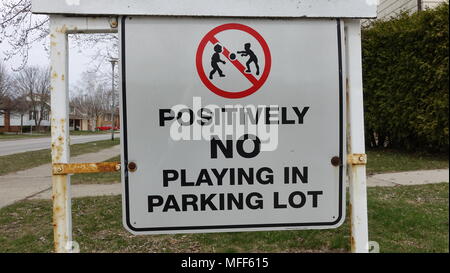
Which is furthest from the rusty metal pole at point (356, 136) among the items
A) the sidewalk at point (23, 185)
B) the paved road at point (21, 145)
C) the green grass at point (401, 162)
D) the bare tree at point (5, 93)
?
the bare tree at point (5, 93)

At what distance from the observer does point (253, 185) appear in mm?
1634

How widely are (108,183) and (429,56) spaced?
25.5 feet

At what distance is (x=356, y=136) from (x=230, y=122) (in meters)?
0.62

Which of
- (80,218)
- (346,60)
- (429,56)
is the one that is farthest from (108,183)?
(429,56)

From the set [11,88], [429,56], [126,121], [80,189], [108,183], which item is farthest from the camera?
[11,88]

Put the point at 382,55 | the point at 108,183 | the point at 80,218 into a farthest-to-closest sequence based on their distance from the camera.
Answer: the point at 382,55, the point at 108,183, the point at 80,218

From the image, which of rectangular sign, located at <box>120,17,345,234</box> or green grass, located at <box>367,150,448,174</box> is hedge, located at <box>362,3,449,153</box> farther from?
rectangular sign, located at <box>120,17,345,234</box>

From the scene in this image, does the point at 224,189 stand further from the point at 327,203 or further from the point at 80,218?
the point at 80,218

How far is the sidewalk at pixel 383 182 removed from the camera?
5826 mm

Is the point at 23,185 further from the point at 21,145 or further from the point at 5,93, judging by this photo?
the point at 5,93

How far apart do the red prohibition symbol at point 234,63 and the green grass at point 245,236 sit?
80.0 inches

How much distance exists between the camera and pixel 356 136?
5.28 feet

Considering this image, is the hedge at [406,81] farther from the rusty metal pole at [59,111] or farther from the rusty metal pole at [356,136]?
the rusty metal pole at [59,111]

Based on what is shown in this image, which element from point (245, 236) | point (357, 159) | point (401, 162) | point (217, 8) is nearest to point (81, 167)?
point (217, 8)
